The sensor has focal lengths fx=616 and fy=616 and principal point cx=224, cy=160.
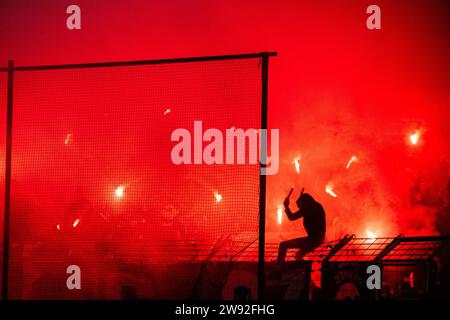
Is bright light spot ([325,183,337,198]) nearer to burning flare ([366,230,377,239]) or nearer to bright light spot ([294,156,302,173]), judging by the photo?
bright light spot ([294,156,302,173])

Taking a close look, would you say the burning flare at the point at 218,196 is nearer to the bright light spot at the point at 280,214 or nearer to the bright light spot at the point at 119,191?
the bright light spot at the point at 280,214

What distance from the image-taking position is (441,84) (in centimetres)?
1491

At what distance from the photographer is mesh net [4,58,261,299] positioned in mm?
14180

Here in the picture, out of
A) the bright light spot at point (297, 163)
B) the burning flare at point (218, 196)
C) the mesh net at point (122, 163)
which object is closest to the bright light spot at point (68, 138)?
the mesh net at point (122, 163)

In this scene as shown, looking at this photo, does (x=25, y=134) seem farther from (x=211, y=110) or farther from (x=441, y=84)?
(x=441, y=84)

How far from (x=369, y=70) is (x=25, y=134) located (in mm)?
8432

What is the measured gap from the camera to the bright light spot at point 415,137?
49.9 ft

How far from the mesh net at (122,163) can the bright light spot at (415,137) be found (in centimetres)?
394

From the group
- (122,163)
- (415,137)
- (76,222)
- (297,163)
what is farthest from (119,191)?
(415,137)

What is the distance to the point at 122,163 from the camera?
50.0 ft

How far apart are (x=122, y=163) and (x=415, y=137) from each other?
728 cm

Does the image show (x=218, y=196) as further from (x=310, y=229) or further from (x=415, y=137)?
(x=415, y=137)
